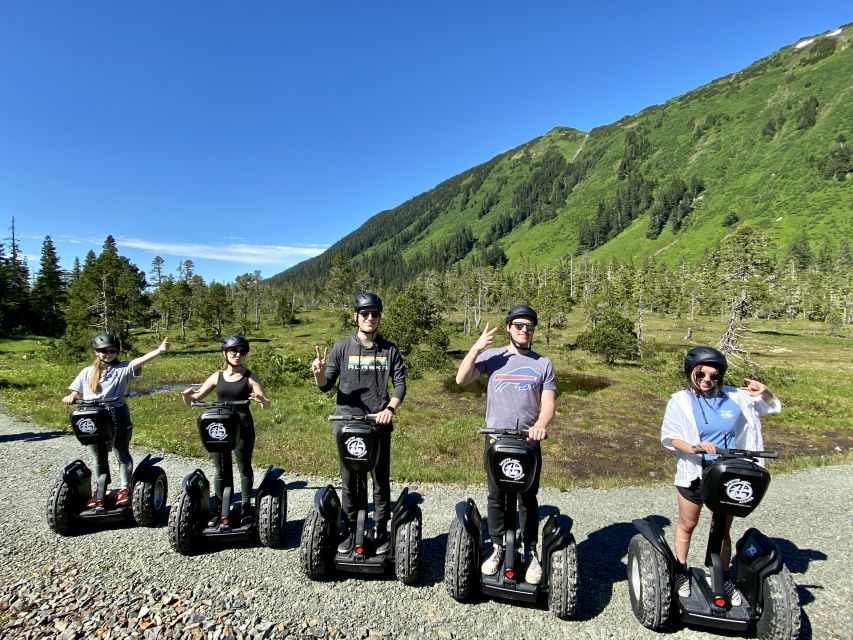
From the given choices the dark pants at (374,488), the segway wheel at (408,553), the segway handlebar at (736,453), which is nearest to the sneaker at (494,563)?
the segway wheel at (408,553)

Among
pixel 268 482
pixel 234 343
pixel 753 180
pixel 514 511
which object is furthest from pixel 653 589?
pixel 753 180

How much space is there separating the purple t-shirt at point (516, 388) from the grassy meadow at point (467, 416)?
5.00 meters

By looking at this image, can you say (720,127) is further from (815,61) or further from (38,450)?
(38,450)

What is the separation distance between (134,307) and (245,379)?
142 feet

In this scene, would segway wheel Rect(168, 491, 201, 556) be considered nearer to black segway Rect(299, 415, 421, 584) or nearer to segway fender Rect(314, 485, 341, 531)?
black segway Rect(299, 415, 421, 584)

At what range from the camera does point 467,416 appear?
18672 millimetres

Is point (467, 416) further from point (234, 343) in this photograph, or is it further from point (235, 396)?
point (234, 343)

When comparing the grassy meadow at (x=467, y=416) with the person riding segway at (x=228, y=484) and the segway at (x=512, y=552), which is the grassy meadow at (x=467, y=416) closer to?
the person riding segway at (x=228, y=484)

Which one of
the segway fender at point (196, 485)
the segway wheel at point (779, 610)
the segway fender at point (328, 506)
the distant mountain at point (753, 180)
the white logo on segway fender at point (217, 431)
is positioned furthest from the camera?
Result: the distant mountain at point (753, 180)

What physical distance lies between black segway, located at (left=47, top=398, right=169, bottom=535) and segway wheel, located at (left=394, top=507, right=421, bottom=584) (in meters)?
3.96

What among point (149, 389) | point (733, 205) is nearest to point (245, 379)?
point (149, 389)

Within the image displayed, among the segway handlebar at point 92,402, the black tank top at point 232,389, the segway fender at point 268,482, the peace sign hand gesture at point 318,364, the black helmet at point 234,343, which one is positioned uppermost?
the black helmet at point 234,343

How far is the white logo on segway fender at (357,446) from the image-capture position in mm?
4500

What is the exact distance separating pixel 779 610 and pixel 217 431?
6.17m
